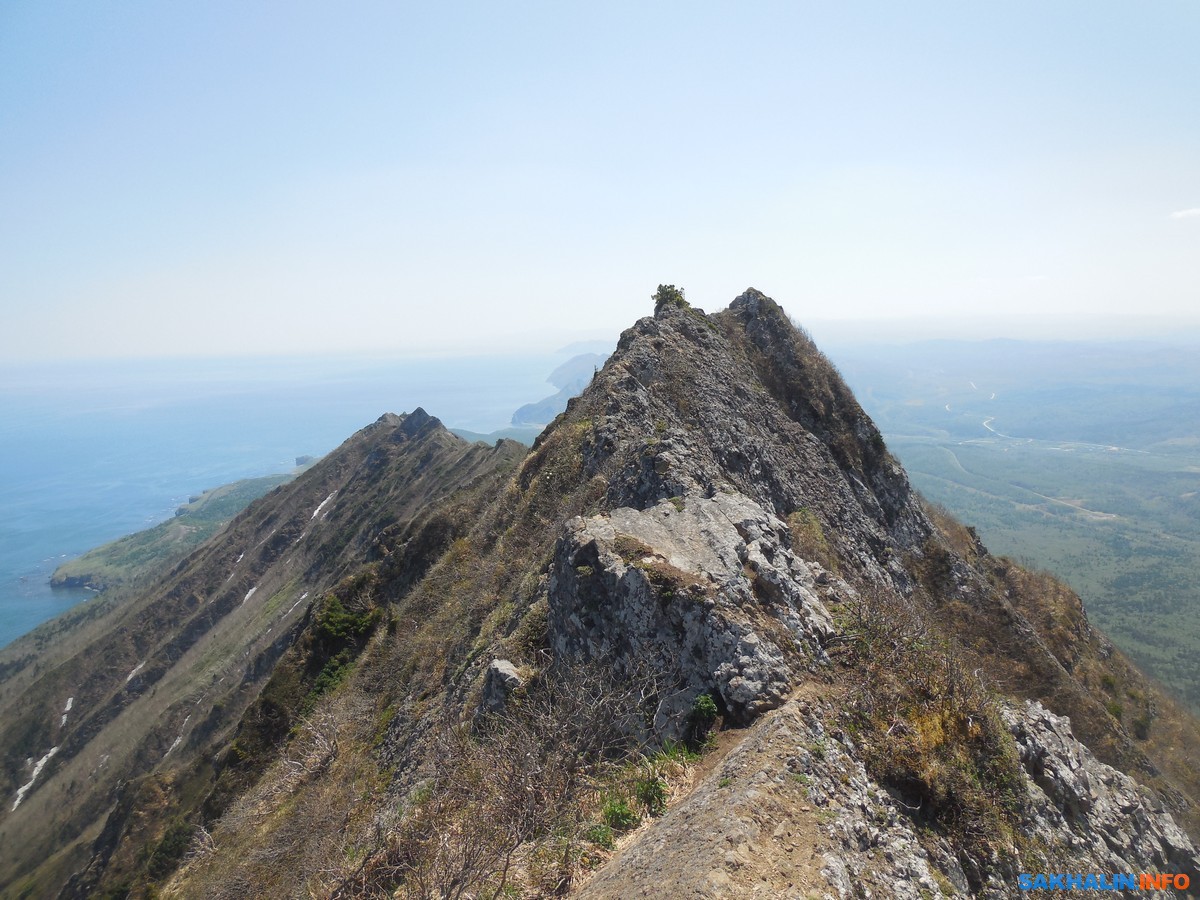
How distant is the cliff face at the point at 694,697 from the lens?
8383 mm

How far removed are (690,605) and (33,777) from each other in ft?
445

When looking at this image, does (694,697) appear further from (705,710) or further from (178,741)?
(178,741)

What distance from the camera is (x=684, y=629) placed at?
439 inches

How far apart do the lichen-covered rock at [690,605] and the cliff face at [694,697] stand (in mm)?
68

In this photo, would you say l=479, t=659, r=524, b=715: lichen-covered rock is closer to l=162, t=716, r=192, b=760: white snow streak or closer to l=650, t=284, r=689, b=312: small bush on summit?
l=650, t=284, r=689, b=312: small bush on summit

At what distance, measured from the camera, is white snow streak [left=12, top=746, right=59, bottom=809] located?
8850 cm

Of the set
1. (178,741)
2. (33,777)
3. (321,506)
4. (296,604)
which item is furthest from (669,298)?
(33,777)

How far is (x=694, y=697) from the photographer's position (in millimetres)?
10484

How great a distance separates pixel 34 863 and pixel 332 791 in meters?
100

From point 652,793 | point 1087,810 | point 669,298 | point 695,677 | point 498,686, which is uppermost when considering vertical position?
point 669,298

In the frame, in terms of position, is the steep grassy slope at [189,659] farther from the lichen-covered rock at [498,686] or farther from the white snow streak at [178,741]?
the lichen-covered rock at [498,686]

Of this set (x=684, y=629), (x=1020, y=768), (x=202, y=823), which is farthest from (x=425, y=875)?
(x=202, y=823)

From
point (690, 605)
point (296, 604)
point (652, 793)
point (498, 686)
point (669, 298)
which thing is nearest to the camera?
point (652, 793)

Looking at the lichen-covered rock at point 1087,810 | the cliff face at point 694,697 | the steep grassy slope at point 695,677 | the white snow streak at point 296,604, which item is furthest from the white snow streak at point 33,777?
the lichen-covered rock at point 1087,810
